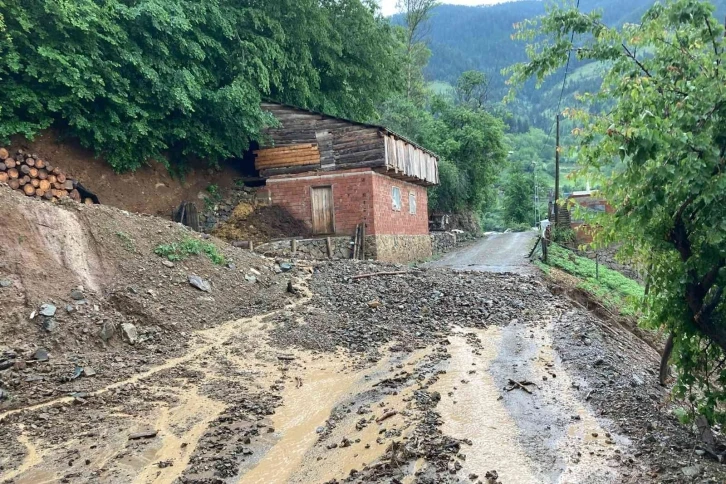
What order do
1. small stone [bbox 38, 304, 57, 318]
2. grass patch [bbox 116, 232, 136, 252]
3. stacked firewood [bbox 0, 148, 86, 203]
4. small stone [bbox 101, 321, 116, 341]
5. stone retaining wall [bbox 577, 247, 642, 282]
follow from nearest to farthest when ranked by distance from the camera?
1. small stone [bbox 38, 304, 57, 318]
2. small stone [bbox 101, 321, 116, 341]
3. grass patch [bbox 116, 232, 136, 252]
4. stacked firewood [bbox 0, 148, 86, 203]
5. stone retaining wall [bbox 577, 247, 642, 282]

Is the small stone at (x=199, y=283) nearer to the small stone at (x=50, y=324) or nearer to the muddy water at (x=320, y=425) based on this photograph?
the small stone at (x=50, y=324)

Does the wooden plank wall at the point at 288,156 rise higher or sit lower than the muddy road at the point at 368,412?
higher

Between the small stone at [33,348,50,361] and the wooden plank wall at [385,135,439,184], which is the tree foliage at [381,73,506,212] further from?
the small stone at [33,348,50,361]

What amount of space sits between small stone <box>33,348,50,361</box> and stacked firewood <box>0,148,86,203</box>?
682 cm

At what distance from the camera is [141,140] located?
1530 cm

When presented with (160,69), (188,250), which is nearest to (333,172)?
(160,69)

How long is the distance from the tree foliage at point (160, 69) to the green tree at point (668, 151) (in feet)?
41.4

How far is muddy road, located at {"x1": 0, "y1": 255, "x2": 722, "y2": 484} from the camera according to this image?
4.30 m

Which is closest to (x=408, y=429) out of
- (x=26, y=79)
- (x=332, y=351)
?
(x=332, y=351)

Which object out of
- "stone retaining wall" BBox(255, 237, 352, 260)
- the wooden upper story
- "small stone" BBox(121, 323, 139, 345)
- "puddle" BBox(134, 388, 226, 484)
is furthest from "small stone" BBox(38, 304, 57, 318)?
the wooden upper story

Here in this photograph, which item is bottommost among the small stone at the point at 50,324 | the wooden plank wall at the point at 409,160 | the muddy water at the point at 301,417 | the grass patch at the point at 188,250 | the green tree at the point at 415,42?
the muddy water at the point at 301,417

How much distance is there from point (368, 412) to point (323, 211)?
12.2 m

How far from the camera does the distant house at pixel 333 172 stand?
16859mm

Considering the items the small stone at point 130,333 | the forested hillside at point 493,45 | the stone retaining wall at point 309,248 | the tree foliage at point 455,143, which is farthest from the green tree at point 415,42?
the forested hillside at point 493,45
